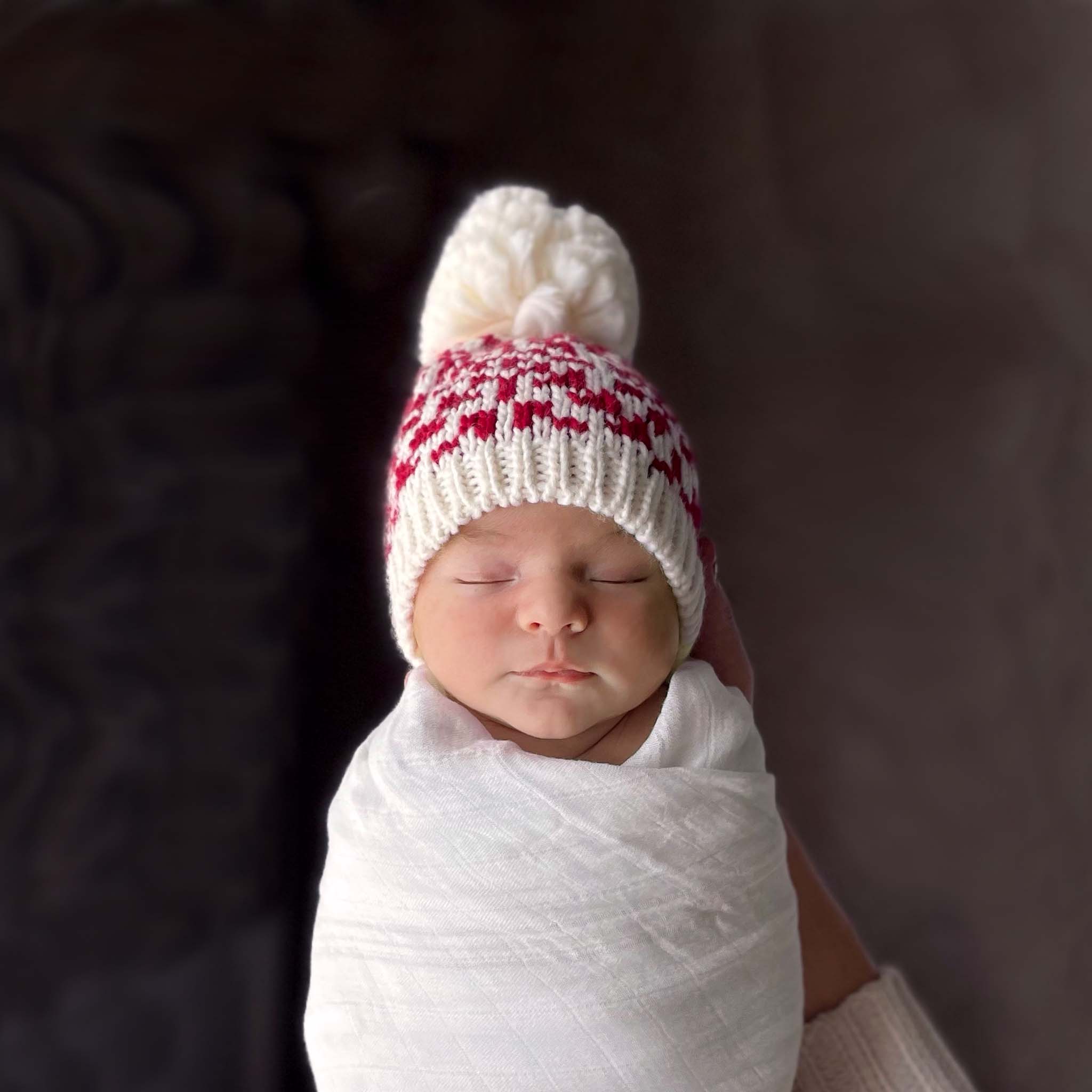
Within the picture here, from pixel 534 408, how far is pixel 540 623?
16cm

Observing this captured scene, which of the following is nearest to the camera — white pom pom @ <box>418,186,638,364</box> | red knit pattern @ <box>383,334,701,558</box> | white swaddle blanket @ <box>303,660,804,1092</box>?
white swaddle blanket @ <box>303,660,804,1092</box>

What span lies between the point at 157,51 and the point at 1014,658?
1230 mm

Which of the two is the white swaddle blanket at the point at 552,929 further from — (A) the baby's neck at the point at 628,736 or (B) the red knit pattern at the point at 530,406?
(B) the red knit pattern at the point at 530,406

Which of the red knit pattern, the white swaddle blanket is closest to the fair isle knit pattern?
the red knit pattern

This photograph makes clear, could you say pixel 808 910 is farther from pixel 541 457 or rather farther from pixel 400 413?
pixel 400 413

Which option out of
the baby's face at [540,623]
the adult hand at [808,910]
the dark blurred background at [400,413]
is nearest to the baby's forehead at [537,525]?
the baby's face at [540,623]

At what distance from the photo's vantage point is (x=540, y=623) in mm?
744

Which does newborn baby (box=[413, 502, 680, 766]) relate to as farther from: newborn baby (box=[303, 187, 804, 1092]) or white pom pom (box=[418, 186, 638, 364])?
white pom pom (box=[418, 186, 638, 364])

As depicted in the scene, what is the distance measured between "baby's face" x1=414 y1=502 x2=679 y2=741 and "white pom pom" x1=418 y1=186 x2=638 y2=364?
0.66 ft

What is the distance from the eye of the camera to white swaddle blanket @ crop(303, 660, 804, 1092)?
2.25ft

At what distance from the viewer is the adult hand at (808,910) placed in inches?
36.0

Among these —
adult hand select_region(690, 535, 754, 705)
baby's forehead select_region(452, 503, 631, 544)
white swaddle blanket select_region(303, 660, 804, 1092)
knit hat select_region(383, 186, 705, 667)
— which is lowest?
white swaddle blanket select_region(303, 660, 804, 1092)

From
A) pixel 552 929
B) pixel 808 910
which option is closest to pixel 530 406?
pixel 552 929

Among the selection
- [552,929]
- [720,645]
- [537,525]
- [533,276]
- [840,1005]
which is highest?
[533,276]
